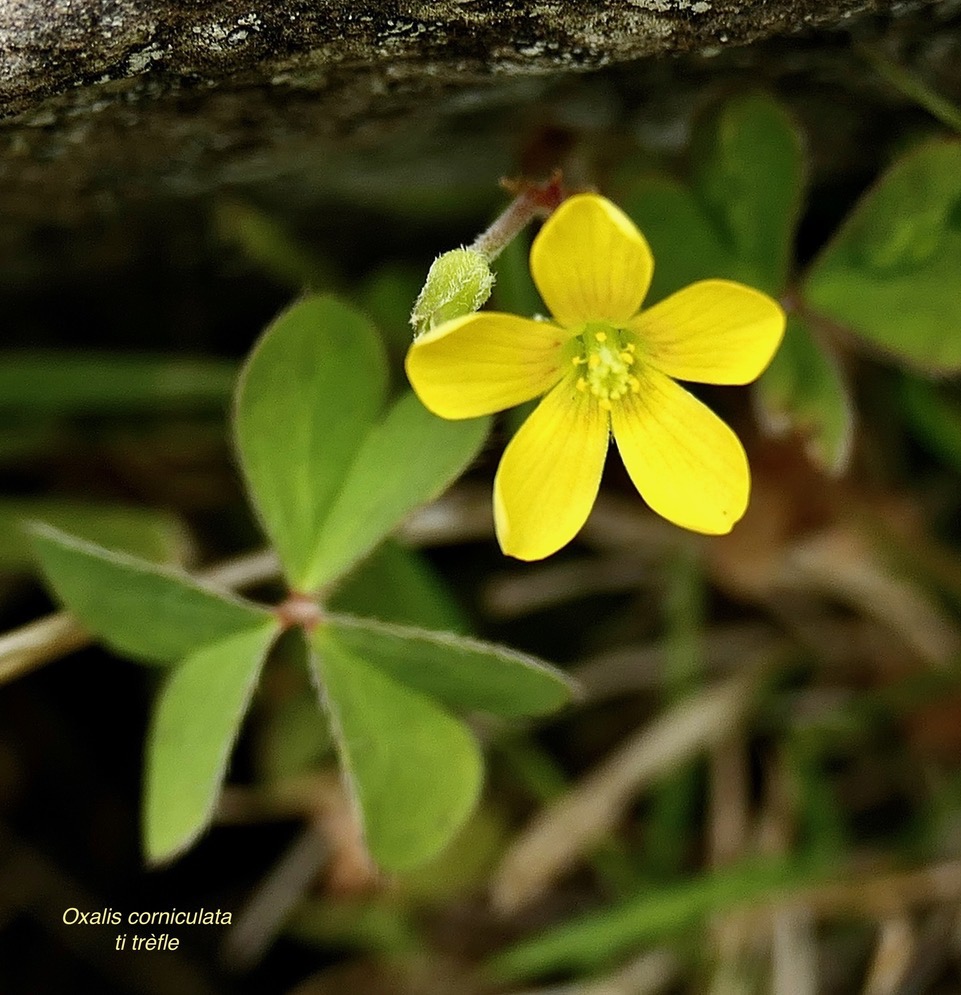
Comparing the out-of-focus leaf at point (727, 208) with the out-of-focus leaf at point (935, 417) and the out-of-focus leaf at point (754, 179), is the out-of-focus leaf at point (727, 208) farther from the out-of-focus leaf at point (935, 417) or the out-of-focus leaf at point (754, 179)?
the out-of-focus leaf at point (935, 417)

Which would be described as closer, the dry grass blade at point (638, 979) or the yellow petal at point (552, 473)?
the yellow petal at point (552, 473)

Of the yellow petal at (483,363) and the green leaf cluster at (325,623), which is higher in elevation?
the yellow petal at (483,363)

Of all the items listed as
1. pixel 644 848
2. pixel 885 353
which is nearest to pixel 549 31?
pixel 885 353

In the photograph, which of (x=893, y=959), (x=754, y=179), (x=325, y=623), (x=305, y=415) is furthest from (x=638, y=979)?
(x=754, y=179)

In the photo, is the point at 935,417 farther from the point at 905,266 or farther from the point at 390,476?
the point at 390,476

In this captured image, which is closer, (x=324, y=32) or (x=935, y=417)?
(x=324, y=32)

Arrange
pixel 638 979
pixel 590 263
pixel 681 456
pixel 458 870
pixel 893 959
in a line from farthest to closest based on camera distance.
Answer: pixel 458 870
pixel 638 979
pixel 893 959
pixel 681 456
pixel 590 263

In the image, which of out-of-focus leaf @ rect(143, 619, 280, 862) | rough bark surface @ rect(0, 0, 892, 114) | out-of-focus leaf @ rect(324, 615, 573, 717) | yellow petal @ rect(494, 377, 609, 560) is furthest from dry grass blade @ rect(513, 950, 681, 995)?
rough bark surface @ rect(0, 0, 892, 114)

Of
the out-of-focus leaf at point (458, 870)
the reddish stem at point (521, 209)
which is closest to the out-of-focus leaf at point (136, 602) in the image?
the reddish stem at point (521, 209)
